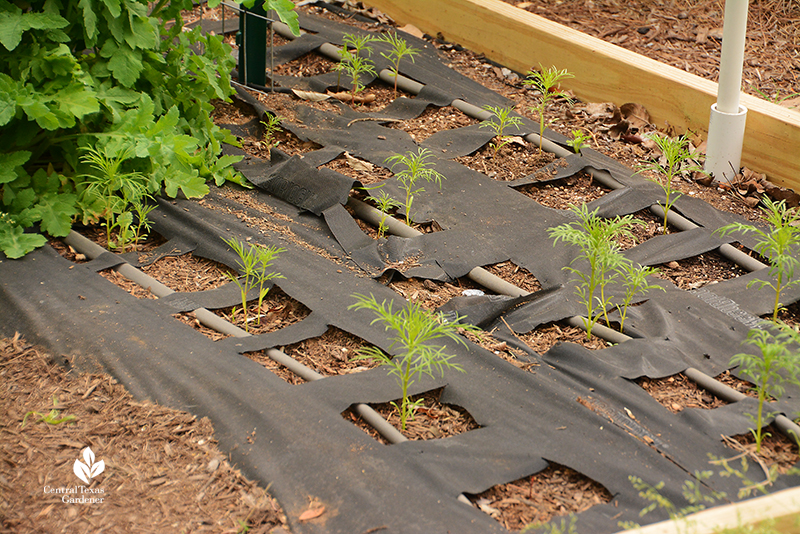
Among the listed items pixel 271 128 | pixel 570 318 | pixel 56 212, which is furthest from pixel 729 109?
pixel 56 212

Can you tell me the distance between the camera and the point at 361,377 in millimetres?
2484

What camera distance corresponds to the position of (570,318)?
2881 millimetres

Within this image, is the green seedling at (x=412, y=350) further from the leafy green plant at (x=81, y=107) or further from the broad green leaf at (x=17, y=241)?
the broad green leaf at (x=17, y=241)

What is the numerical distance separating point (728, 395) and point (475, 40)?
11.5 ft

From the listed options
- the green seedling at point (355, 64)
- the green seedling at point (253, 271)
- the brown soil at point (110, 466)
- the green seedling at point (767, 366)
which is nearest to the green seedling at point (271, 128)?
the green seedling at point (355, 64)

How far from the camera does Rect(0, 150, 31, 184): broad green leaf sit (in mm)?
3033

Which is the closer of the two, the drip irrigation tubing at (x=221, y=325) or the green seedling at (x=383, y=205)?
the drip irrigation tubing at (x=221, y=325)

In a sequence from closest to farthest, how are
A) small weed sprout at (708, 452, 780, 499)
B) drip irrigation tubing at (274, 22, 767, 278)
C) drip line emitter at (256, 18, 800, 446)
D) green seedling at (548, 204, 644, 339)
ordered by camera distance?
small weed sprout at (708, 452, 780, 499)
drip line emitter at (256, 18, 800, 446)
green seedling at (548, 204, 644, 339)
drip irrigation tubing at (274, 22, 767, 278)

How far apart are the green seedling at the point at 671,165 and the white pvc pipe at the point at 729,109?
0.12 m

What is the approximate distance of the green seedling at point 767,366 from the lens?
2.20m

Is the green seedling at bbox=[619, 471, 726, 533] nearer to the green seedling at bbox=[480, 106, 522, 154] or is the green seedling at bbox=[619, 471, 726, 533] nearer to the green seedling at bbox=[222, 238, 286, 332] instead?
the green seedling at bbox=[222, 238, 286, 332]

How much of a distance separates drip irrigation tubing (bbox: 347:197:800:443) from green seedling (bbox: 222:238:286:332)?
1.82ft

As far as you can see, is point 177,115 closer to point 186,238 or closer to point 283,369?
point 186,238

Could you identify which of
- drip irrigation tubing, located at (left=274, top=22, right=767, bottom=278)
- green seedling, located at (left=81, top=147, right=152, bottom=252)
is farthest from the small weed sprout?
green seedling, located at (left=81, top=147, right=152, bottom=252)
